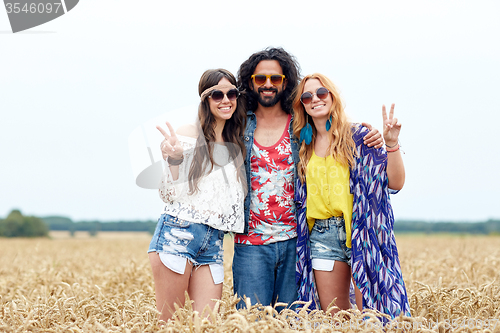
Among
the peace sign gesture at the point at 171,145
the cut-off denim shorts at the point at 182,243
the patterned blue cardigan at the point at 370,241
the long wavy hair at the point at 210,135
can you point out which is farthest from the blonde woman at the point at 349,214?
the peace sign gesture at the point at 171,145

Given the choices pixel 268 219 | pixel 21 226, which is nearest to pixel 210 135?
pixel 268 219

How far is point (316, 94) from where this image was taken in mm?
3826

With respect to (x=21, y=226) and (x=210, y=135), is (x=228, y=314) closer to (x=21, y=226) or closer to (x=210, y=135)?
(x=210, y=135)

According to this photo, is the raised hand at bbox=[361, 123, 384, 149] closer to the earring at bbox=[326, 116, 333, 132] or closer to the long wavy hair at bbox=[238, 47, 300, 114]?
the earring at bbox=[326, 116, 333, 132]

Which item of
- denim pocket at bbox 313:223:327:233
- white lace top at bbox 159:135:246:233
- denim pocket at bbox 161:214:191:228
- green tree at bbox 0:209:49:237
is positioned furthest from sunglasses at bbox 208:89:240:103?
green tree at bbox 0:209:49:237

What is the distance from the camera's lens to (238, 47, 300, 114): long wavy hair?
4.40 meters

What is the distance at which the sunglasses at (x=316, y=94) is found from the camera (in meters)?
3.80

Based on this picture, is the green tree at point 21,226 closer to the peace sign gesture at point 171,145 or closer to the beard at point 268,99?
the beard at point 268,99

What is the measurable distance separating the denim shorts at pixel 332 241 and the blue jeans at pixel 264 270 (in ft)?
1.16

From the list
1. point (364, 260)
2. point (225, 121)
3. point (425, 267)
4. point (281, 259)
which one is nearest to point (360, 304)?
point (364, 260)

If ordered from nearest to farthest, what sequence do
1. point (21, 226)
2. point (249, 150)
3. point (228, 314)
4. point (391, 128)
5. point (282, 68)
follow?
1. point (228, 314)
2. point (391, 128)
3. point (249, 150)
4. point (282, 68)
5. point (21, 226)

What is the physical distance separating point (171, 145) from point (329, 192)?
143 centimetres

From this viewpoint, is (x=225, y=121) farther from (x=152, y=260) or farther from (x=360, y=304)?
(x=360, y=304)

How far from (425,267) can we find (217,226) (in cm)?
535
